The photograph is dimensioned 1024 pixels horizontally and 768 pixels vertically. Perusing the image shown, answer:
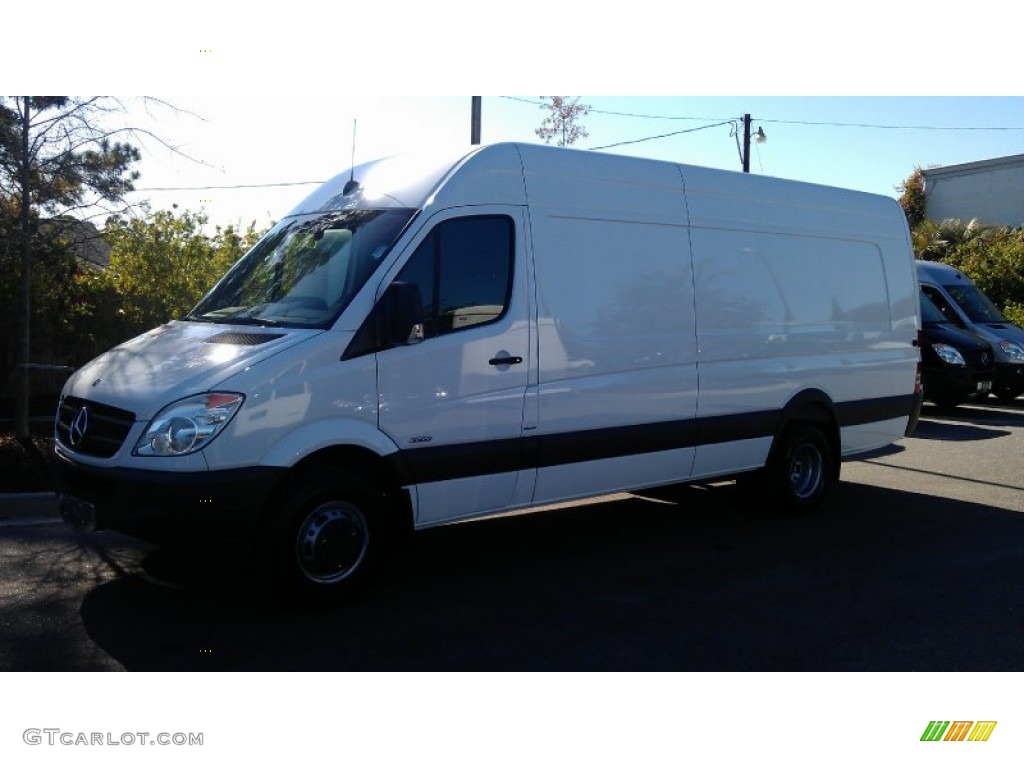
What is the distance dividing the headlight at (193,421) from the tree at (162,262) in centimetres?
606

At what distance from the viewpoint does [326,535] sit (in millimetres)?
5379

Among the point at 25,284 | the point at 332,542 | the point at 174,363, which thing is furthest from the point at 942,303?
the point at 174,363

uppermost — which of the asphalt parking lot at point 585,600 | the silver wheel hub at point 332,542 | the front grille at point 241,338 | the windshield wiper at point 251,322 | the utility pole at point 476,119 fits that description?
the utility pole at point 476,119

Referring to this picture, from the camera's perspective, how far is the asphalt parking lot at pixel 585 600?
485 centimetres

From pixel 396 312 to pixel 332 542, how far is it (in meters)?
1.33

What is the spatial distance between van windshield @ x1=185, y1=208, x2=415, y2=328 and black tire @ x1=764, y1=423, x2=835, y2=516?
390cm

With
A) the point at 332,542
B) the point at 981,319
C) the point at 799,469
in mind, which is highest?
the point at 981,319

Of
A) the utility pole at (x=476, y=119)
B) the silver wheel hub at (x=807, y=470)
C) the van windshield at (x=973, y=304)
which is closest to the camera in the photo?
the silver wheel hub at (x=807, y=470)

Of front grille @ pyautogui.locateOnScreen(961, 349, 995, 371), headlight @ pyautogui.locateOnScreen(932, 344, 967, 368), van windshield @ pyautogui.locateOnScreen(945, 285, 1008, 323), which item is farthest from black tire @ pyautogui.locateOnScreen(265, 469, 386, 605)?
van windshield @ pyautogui.locateOnScreen(945, 285, 1008, 323)

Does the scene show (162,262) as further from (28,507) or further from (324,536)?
(324,536)

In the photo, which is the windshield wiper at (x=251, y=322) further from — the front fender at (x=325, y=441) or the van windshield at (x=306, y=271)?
the front fender at (x=325, y=441)

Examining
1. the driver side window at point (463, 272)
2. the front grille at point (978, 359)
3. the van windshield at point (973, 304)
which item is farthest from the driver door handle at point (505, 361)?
the van windshield at point (973, 304)

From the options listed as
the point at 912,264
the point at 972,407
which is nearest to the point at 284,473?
the point at 912,264

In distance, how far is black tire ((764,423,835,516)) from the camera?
26.0ft
